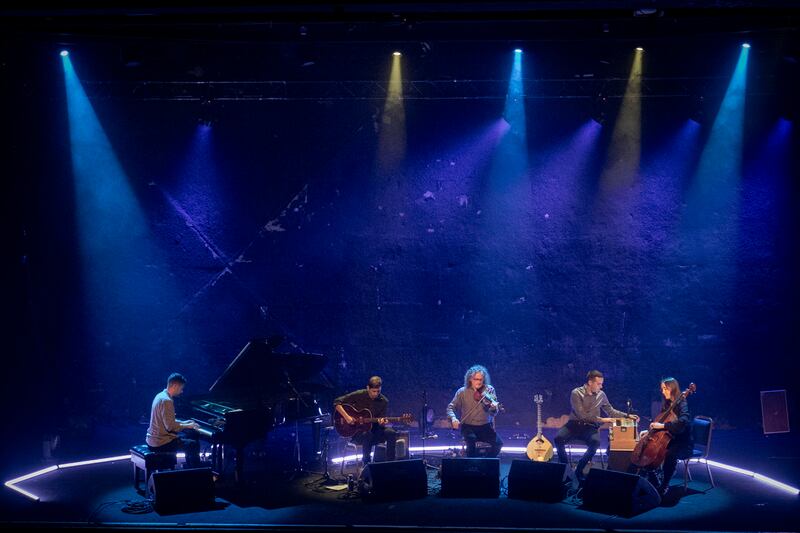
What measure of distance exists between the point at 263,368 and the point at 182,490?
176 cm

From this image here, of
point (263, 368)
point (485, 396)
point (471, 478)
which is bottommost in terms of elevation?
point (471, 478)

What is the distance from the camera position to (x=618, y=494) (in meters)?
7.64

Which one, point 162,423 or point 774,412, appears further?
point 774,412

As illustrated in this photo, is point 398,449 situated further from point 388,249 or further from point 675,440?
point 388,249

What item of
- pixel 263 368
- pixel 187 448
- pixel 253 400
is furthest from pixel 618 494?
pixel 187 448

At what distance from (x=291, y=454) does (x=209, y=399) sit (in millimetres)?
1740

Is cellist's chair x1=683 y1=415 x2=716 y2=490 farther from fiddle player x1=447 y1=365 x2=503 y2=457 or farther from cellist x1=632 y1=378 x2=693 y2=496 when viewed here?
fiddle player x1=447 y1=365 x2=503 y2=457

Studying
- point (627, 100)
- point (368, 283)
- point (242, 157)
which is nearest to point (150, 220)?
point (242, 157)

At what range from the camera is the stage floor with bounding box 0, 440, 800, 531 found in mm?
7355

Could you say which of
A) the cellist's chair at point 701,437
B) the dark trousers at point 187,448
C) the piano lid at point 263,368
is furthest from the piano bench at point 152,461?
the cellist's chair at point 701,437

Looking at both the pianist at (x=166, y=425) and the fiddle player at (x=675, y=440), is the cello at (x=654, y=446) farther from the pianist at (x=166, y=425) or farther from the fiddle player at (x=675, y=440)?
the pianist at (x=166, y=425)

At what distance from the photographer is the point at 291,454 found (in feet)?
34.7

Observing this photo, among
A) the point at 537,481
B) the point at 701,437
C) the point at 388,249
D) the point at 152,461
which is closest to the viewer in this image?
the point at 537,481

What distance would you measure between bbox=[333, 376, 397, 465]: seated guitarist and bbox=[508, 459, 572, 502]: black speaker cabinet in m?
1.74
